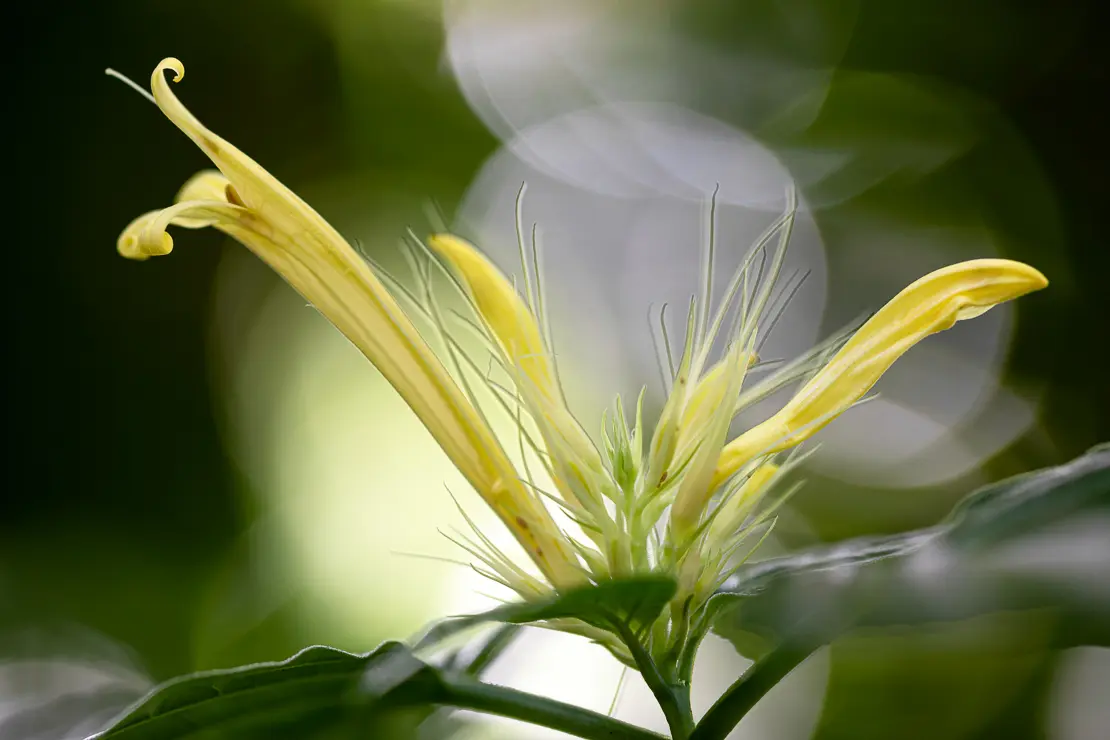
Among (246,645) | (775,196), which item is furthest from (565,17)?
(246,645)

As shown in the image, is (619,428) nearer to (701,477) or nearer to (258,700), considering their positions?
(701,477)

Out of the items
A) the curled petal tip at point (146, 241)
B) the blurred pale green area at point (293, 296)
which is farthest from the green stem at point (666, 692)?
the blurred pale green area at point (293, 296)

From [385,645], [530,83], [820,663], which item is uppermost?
[530,83]

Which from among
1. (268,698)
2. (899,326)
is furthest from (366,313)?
(899,326)

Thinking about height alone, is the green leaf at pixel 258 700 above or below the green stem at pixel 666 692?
above

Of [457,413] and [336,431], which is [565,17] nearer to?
[336,431]

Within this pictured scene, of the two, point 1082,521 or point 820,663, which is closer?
point 1082,521

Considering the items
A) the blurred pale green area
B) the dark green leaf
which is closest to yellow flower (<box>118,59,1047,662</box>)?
the dark green leaf

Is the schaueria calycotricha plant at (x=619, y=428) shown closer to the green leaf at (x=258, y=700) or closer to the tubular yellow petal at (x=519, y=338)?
the tubular yellow petal at (x=519, y=338)
